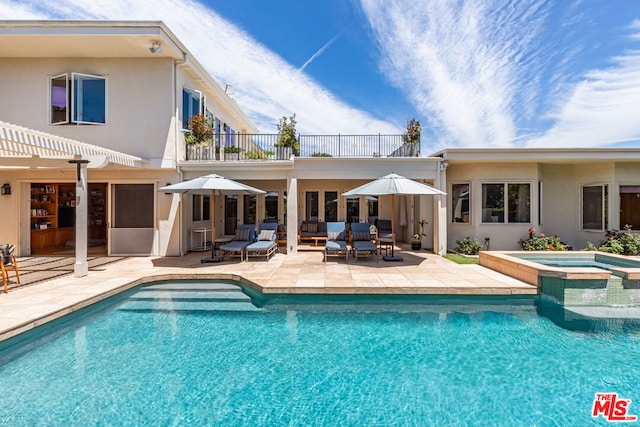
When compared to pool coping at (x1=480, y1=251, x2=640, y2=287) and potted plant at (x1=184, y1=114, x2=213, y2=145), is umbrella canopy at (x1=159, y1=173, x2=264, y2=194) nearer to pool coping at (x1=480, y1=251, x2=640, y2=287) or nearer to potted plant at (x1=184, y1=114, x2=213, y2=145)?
potted plant at (x1=184, y1=114, x2=213, y2=145)

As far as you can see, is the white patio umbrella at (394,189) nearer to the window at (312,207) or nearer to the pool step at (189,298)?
the pool step at (189,298)

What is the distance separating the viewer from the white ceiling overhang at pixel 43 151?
598 cm

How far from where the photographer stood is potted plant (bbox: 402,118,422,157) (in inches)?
449

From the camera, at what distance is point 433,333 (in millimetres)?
5234

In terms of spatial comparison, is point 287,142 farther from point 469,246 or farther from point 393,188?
point 469,246

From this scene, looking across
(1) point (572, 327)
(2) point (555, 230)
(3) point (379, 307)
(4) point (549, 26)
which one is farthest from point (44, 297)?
(4) point (549, 26)

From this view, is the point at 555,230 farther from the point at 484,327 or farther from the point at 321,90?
the point at 321,90

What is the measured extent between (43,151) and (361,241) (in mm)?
9413

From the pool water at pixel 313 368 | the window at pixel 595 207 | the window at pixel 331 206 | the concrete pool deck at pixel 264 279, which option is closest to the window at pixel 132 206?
the concrete pool deck at pixel 264 279

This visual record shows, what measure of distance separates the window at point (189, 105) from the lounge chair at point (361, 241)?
774 cm

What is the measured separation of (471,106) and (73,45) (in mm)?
18625

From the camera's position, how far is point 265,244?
10.0 m

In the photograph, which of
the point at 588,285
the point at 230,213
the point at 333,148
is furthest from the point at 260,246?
the point at 588,285

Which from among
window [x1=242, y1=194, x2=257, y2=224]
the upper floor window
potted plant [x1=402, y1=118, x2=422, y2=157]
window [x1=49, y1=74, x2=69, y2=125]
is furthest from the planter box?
window [x1=49, y1=74, x2=69, y2=125]
